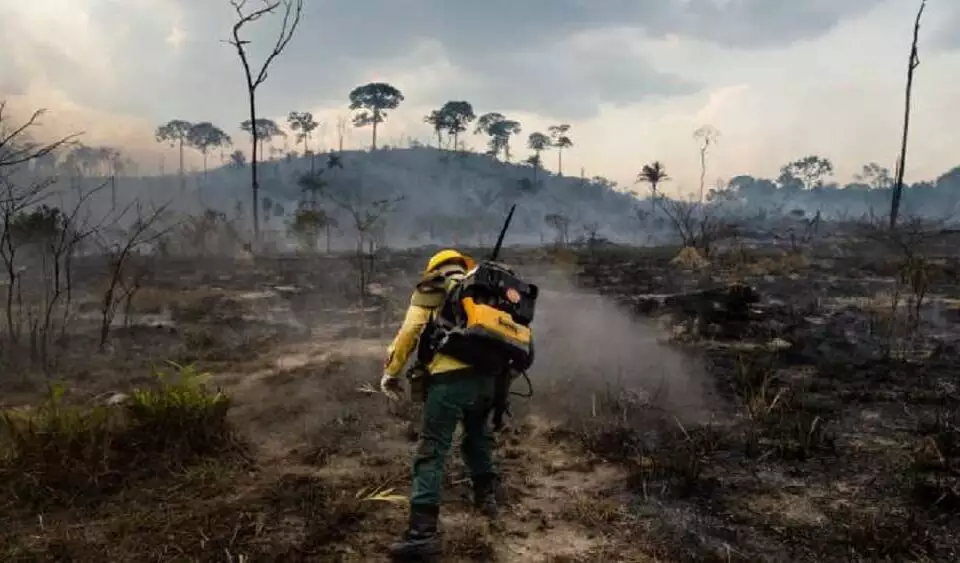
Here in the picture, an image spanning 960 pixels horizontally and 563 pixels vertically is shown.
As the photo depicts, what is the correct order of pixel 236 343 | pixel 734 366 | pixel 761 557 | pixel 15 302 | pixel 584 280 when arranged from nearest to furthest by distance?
pixel 761 557, pixel 734 366, pixel 236 343, pixel 15 302, pixel 584 280

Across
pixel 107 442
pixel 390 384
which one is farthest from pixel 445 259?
pixel 107 442

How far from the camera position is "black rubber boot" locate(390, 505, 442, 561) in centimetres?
328

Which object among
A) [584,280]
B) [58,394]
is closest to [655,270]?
[584,280]

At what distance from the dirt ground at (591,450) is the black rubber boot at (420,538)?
0.14 metres

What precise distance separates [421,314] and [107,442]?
2315 millimetres

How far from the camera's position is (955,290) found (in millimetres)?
14312

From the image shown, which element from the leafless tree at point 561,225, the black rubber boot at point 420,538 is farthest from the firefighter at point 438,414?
the leafless tree at point 561,225

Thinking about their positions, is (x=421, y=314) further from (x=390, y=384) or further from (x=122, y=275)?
(x=122, y=275)

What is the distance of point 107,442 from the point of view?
4.21 m

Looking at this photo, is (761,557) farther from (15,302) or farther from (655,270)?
(655,270)

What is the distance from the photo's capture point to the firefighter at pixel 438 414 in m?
3.38

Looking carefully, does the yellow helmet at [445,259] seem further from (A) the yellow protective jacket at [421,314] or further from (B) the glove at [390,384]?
(B) the glove at [390,384]

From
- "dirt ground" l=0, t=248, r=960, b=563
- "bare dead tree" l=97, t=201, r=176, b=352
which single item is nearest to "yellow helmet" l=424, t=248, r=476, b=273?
"dirt ground" l=0, t=248, r=960, b=563

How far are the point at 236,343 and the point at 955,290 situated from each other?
49.2 ft
